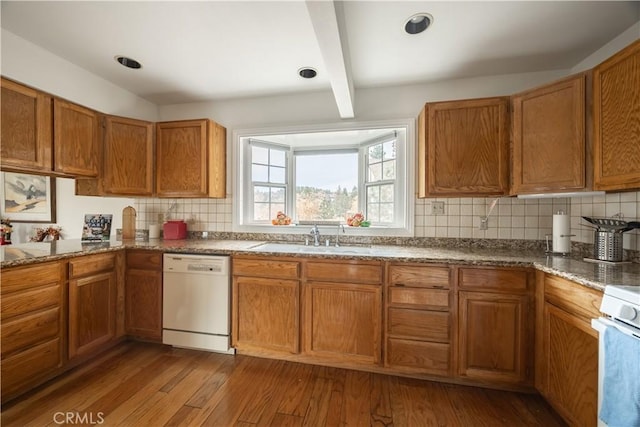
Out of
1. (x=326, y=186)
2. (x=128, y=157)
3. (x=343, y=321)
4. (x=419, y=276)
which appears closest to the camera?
(x=419, y=276)

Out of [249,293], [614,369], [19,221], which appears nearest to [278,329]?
[249,293]

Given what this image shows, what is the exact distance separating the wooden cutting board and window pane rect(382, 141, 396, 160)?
2.80 meters

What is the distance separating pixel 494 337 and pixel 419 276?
2.03 feet

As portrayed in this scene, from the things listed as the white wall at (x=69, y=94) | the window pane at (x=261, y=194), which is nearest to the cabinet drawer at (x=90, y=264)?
the white wall at (x=69, y=94)

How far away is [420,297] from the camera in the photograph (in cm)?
186

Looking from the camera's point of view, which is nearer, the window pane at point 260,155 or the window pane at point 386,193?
the window pane at point 386,193

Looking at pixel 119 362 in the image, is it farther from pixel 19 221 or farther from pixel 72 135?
pixel 72 135

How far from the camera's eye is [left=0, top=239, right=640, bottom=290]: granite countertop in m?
1.37

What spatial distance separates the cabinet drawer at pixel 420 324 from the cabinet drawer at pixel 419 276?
0.63 feet

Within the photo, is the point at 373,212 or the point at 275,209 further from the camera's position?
the point at 275,209

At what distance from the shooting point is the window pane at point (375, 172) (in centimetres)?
272

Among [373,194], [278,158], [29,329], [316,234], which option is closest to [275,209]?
[278,158]

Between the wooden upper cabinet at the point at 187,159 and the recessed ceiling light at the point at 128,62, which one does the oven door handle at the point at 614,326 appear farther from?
the recessed ceiling light at the point at 128,62

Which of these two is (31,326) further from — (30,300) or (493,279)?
(493,279)
